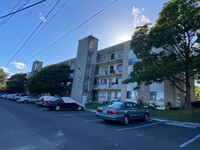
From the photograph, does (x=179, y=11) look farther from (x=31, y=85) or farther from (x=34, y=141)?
(x=31, y=85)

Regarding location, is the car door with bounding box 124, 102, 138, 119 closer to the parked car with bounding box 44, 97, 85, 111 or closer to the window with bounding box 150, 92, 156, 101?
the parked car with bounding box 44, 97, 85, 111

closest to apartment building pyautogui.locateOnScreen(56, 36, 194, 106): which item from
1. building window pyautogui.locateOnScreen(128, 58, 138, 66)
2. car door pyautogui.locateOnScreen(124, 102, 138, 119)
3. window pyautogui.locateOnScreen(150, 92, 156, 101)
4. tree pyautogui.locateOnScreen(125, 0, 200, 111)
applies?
building window pyautogui.locateOnScreen(128, 58, 138, 66)

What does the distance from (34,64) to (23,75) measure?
21.3ft

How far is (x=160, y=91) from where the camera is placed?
73.8ft

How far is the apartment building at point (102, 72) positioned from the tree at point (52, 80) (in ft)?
10.7

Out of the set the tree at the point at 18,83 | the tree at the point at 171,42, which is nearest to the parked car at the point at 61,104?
the tree at the point at 171,42

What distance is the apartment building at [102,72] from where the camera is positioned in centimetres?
2756

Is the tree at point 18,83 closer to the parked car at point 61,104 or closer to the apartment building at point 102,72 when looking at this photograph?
the apartment building at point 102,72

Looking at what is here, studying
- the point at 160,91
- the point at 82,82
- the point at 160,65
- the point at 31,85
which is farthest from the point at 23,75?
the point at 160,65

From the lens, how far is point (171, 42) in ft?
53.4

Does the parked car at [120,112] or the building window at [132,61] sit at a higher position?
the building window at [132,61]

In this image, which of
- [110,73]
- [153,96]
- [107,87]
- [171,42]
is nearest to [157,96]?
[153,96]

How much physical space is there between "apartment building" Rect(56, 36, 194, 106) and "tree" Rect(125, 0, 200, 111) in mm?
8809

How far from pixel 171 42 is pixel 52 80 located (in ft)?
86.6
